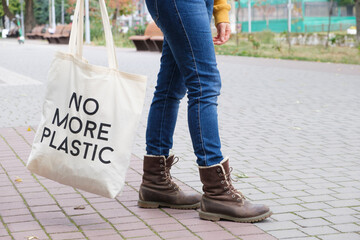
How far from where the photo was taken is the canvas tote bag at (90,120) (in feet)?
11.0

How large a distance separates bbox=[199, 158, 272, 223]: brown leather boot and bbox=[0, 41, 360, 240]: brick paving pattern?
0.05 m

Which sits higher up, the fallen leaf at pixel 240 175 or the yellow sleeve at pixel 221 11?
the yellow sleeve at pixel 221 11

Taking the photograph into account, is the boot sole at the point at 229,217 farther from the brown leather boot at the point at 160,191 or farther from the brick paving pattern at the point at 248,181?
the brown leather boot at the point at 160,191

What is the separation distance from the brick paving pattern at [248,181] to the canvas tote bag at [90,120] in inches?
11.0

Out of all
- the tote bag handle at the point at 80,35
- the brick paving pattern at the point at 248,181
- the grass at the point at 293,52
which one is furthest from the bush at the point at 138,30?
the tote bag handle at the point at 80,35

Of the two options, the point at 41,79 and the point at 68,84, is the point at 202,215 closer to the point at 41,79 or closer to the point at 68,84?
the point at 68,84

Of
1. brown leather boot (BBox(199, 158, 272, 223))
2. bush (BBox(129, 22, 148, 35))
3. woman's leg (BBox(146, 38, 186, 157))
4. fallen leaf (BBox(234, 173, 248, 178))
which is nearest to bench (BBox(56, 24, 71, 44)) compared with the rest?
bush (BBox(129, 22, 148, 35))

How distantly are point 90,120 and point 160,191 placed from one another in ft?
2.21

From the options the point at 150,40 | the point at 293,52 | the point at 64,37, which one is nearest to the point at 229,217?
the point at 293,52

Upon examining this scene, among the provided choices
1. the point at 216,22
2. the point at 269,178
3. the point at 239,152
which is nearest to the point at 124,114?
the point at 216,22

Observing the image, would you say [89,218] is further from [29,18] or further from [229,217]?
[29,18]

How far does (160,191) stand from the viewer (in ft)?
12.6

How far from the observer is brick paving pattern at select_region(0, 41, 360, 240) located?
345 centimetres

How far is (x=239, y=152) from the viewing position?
5.73 meters
